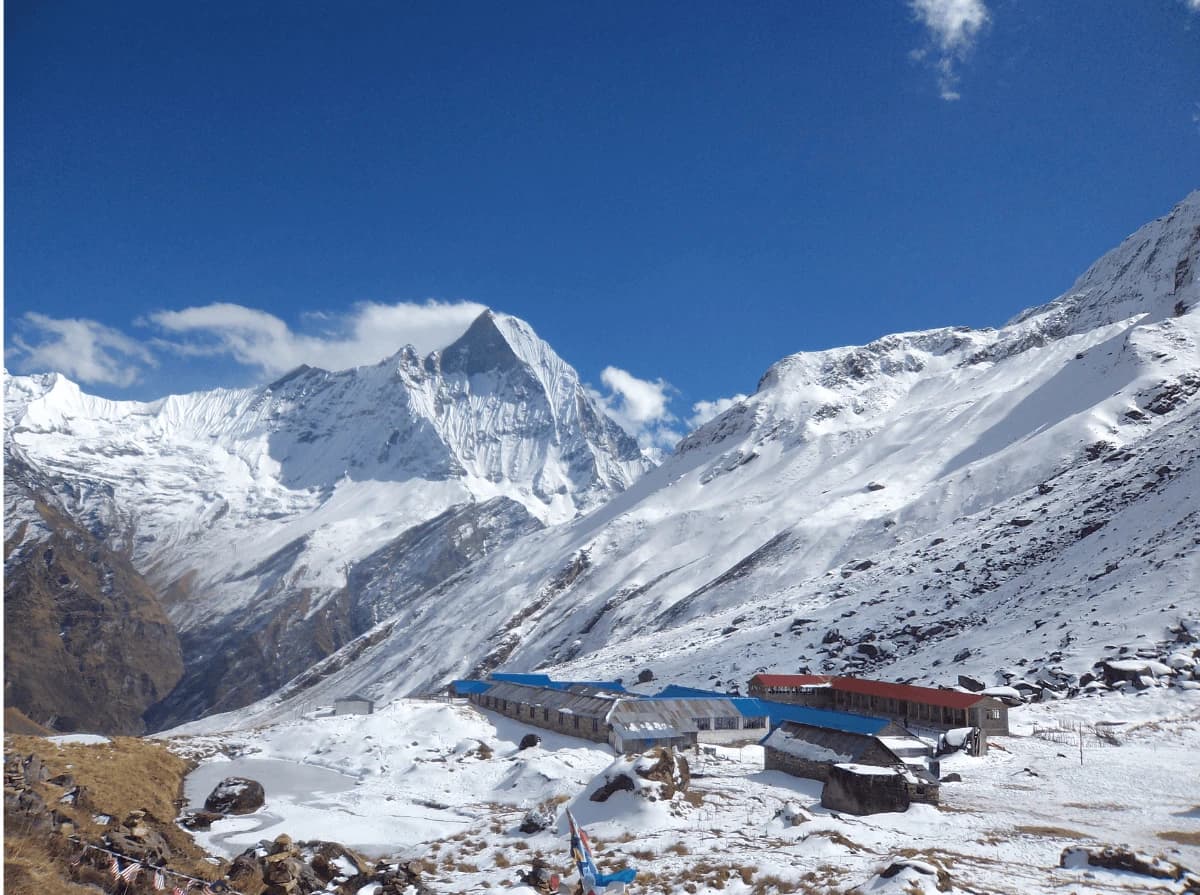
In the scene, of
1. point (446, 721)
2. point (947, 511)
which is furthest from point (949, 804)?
point (947, 511)

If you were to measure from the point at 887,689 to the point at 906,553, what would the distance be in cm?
4523

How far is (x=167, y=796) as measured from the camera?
35500mm

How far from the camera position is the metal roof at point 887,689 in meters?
42.9

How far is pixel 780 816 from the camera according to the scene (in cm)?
2858

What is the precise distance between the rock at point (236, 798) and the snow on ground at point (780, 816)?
863 mm

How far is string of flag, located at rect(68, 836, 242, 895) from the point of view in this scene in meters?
18.4

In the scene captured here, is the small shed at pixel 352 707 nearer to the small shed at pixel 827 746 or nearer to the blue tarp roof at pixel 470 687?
the blue tarp roof at pixel 470 687

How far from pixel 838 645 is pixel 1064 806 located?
41.6 meters

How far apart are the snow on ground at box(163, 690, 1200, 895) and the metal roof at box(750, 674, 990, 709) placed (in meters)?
2.91

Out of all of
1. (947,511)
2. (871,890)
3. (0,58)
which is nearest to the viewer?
(0,58)

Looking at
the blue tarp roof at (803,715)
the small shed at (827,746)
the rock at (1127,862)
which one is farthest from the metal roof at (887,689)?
the rock at (1127,862)

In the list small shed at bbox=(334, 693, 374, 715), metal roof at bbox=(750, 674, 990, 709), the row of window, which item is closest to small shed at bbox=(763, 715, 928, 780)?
metal roof at bbox=(750, 674, 990, 709)

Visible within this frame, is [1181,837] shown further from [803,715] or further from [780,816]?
[803,715]

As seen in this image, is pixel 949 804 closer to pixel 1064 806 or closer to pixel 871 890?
pixel 1064 806
